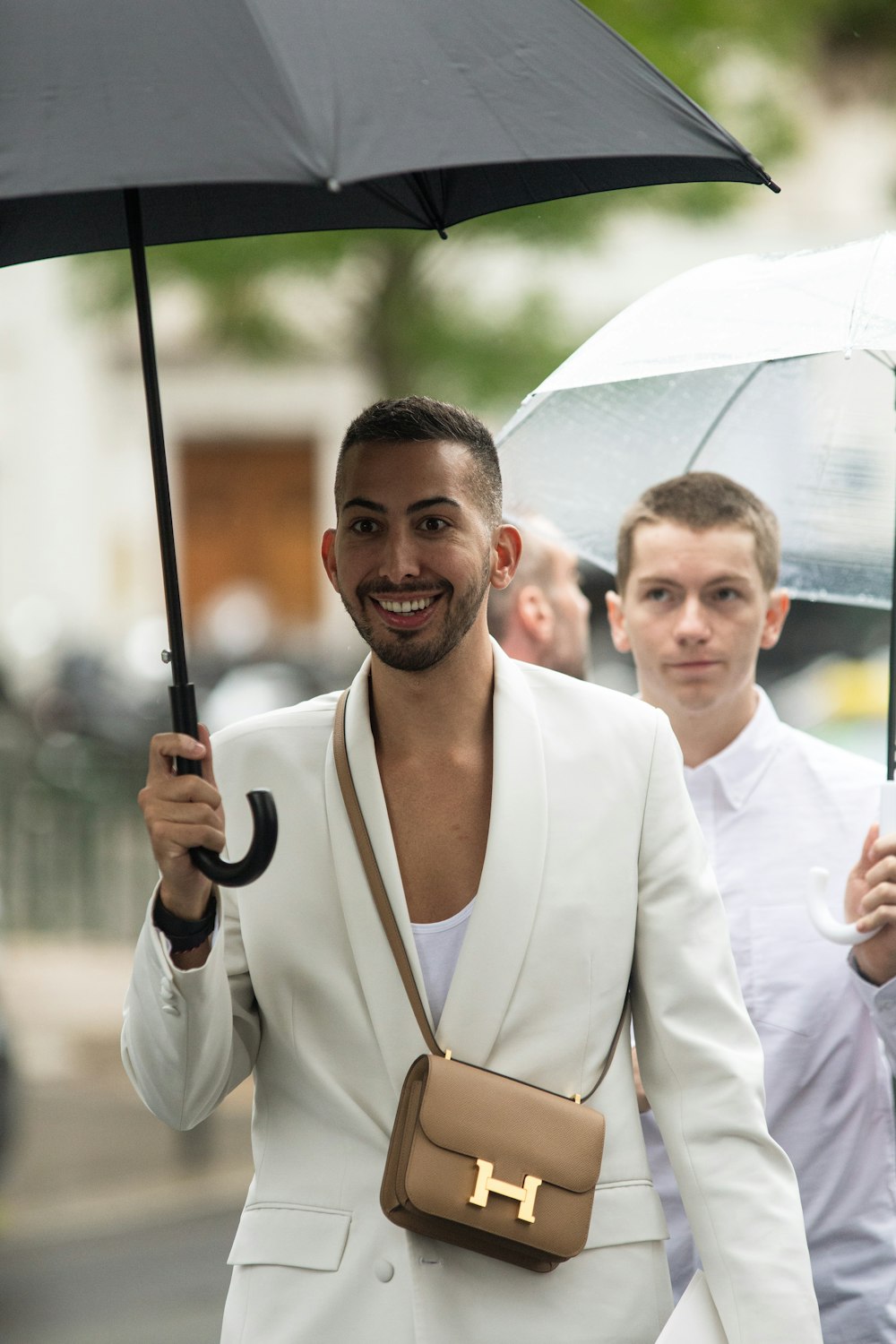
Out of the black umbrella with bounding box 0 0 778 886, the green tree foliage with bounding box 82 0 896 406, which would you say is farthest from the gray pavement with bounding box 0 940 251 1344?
the green tree foliage with bounding box 82 0 896 406

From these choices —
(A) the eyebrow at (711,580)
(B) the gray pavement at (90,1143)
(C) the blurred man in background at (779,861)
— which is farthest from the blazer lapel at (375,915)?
(B) the gray pavement at (90,1143)

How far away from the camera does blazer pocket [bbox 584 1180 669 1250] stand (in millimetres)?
2580

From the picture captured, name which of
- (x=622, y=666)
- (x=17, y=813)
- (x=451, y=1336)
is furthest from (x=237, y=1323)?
(x=622, y=666)

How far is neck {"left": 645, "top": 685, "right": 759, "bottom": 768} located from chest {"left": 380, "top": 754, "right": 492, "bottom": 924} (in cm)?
78

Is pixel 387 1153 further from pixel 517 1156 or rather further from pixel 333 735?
pixel 333 735

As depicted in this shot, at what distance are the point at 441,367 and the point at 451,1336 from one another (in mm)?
13608

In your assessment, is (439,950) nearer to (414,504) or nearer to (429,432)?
(414,504)

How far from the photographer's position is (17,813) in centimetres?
1220

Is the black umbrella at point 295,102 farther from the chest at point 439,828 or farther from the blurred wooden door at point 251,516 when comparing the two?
the blurred wooden door at point 251,516

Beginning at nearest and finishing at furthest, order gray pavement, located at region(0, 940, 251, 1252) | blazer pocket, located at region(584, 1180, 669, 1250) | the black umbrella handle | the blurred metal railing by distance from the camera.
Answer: the black umbrella handle
blazer pocket, located at region(584, 1180, 669, 1250)
gray pavement, located at region(0, 940, 251, 1252)
the blurred metal railing

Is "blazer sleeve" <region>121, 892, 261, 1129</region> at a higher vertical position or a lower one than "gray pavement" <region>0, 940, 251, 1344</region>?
higher

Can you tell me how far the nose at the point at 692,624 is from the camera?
11.1 ft

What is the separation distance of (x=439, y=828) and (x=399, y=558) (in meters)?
0.39

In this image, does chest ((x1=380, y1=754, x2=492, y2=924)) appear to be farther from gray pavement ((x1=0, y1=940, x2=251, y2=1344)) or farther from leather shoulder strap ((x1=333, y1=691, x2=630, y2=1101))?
gray pavement ((x1=0, y1=940, x2=251, y2=1344))
